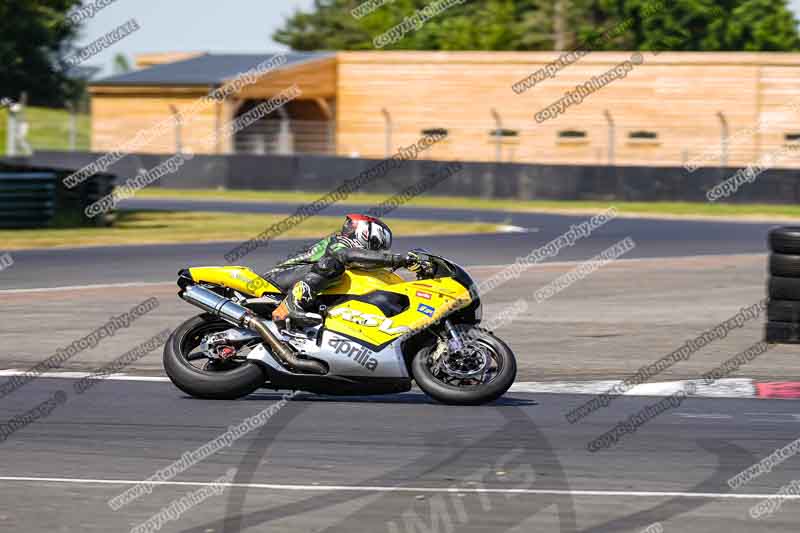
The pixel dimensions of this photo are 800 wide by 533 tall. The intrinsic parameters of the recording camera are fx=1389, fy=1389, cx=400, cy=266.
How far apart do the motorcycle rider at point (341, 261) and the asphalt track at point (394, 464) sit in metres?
0.68

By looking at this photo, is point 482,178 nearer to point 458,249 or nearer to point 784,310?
point 458,249

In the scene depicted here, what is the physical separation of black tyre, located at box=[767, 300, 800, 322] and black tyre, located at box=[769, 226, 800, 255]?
0.47 metres

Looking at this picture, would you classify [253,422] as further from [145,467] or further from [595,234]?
[595,234]

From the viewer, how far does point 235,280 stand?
32.1 feet

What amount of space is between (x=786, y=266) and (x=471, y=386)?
4409mm

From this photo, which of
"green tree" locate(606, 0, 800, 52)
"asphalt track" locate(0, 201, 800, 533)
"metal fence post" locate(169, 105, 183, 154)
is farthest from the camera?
"green tree" locate(606, 0, 800, 52)

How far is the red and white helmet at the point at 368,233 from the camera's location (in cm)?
945

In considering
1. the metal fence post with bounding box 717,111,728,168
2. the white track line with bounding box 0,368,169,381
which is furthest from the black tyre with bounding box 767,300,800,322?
the metal fence post with bounding box 717,111,728,168

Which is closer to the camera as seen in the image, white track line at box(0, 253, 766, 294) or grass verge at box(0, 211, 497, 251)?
white track line at box(0, 253, 766, 294)

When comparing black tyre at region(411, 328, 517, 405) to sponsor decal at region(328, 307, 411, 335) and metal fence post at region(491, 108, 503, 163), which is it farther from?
metal fence post at region(491, 108, 503, 163)

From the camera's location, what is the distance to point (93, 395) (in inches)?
400

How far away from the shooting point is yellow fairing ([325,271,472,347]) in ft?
30.4

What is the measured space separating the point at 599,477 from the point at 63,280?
493 inches

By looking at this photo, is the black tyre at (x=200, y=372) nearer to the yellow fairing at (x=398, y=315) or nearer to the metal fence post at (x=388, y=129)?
the yellow fairing at (x=398, y=315)
